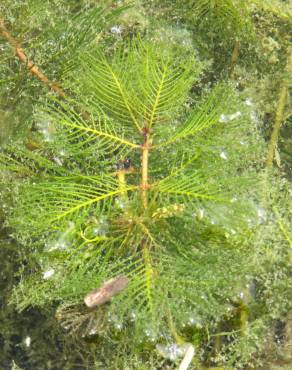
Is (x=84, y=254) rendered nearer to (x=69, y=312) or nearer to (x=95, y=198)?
(x=95, y=198)

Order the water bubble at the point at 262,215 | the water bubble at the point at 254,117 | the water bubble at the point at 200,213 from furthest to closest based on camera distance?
the water bubble at the point at 254,117, the water bubble at the point at 262,215, the water bubble at the point at 200,213

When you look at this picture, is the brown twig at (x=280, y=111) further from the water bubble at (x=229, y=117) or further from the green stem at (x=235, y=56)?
the water bubble at (x=229, y=117)

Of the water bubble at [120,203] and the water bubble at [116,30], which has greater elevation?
the water bubble at [116,30]

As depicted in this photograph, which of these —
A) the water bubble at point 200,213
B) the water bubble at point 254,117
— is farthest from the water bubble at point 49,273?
the water bubble at point 254,117

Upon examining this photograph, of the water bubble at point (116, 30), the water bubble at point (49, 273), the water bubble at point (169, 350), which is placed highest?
the water bubble at point (116, 30)

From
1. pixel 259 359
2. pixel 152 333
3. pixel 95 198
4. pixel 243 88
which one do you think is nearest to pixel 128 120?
pixel 95 198

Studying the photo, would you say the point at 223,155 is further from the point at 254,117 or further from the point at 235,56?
the point at 235,56

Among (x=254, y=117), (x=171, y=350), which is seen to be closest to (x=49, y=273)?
(x=171, y=350)
